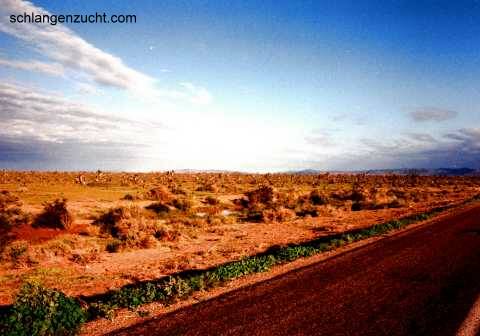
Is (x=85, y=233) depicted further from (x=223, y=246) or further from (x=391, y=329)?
(x=391, y=329)

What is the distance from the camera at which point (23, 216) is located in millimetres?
22844

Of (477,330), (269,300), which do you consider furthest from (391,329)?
(269,300)

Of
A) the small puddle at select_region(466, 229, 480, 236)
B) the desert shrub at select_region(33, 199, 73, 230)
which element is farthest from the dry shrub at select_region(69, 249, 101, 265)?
the small puddle at select_region(466, 229, 480, 236)

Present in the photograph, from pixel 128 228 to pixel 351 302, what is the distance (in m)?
15.3

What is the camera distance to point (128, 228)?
22.5 m

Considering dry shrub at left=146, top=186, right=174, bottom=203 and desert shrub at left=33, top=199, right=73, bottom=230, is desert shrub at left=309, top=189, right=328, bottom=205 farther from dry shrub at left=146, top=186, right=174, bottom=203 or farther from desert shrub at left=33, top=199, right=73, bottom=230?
desert shrub at left=33, top=199, right=73, bottom=230

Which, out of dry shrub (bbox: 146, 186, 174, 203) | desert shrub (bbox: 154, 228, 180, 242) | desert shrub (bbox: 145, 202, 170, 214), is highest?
dry shrub (bbox: 146, 186, 174, 203)

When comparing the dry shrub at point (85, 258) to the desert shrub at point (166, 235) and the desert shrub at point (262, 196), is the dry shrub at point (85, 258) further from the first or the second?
the desert shrub at point (262, 196)

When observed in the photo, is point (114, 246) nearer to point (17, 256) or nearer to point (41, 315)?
point (17, 256)

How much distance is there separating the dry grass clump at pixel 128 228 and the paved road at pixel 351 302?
9.58 meters

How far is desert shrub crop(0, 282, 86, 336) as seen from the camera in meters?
7.81

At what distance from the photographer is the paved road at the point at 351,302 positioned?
8.34 meters

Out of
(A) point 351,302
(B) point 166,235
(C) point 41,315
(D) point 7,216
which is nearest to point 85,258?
(D) point 7,216

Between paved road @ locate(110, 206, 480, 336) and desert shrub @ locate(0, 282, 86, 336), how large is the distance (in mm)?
1141
